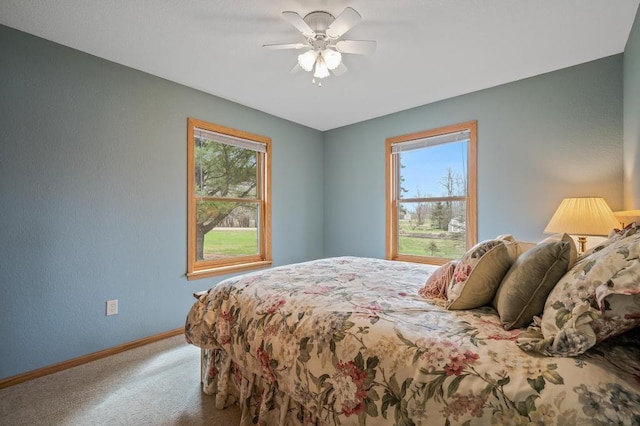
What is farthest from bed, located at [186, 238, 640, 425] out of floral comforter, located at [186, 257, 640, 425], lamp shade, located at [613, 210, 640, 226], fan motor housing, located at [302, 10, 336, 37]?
fan motor housing, located at [302, 10, 336, 37]

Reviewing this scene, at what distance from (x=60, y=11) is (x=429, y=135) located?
3.41 m

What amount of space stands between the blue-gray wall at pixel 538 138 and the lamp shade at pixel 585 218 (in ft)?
1.49

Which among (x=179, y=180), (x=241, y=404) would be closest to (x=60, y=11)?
(x=179, y=180)

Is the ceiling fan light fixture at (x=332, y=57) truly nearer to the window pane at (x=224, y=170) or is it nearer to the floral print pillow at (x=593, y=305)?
the window pane at (x=224, y=170)

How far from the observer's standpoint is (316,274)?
6.58ft

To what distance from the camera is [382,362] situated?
1.02 meters

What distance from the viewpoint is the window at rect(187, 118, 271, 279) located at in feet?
10.1

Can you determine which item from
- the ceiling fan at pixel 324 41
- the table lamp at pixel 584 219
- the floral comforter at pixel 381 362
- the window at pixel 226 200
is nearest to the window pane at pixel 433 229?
the table lamp at pixel 584 219

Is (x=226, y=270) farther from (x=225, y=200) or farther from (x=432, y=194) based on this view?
(x=432, y=194)

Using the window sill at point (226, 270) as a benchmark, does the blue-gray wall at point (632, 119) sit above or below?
above

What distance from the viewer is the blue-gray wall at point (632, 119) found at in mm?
1914

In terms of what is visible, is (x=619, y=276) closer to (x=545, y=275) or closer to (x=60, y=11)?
(x=545, y=275)

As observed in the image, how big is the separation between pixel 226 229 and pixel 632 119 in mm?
3696

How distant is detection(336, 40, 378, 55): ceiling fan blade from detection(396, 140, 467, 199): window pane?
177 cm
